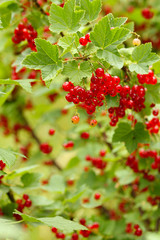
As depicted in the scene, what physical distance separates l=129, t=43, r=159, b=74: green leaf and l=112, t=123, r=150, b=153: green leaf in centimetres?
26

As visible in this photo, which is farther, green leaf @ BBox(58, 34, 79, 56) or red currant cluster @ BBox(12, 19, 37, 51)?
red currant cluster @ BBox(12, 19, 37, 51)

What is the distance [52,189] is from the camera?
133cm

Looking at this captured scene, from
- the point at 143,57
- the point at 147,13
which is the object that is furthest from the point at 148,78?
the point at 147,13

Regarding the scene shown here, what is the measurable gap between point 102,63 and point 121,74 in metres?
0.11

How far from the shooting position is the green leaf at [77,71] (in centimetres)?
90

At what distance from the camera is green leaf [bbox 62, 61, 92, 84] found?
90cm

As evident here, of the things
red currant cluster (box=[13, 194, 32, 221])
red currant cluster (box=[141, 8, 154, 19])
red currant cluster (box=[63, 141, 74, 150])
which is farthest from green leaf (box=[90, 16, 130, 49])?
red currant cluster (box=[141, 8, 154, 19])

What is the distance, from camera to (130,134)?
3.66 feet

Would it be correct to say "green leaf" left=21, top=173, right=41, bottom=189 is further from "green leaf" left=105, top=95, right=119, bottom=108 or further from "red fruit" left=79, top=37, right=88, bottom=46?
"red fruit" left=79, top=37, right=88, bottom=46

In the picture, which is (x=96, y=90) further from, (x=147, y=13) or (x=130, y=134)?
(x=147, y=13)

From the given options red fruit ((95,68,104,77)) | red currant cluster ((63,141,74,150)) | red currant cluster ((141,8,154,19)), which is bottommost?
red currant cluster ((63,141,74,150))

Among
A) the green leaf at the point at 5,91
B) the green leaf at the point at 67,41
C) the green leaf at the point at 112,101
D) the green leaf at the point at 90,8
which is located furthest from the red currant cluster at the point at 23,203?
the green leaf at the point at 90,8

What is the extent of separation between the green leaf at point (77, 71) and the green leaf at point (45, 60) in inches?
1.3

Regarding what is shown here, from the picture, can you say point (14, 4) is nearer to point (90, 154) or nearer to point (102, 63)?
point (102, 63)
